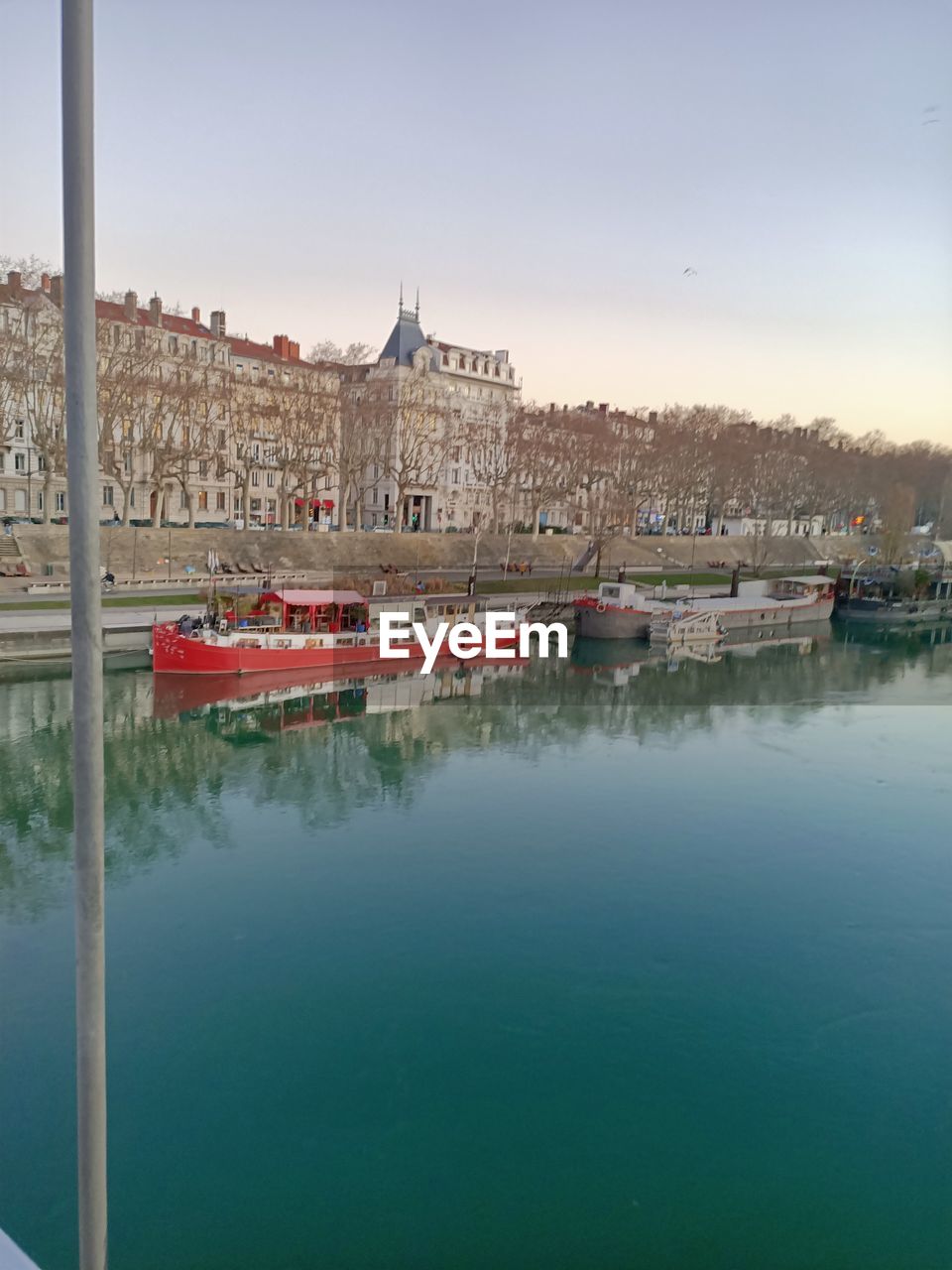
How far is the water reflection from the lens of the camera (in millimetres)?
17641

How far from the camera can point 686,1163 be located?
30.1ft

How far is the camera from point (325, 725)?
25859 mm

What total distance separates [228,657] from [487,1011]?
69.0ft

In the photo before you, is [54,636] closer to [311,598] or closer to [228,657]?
[228,657]

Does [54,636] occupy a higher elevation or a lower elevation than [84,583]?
lower

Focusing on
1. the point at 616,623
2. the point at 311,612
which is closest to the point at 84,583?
the point at 311,612

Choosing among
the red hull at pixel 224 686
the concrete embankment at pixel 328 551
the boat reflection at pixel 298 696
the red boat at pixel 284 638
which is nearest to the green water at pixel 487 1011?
the boat reflection at pixel 298 696

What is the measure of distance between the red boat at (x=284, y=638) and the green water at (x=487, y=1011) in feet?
23.8

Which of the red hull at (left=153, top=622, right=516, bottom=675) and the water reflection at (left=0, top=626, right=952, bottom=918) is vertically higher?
the red hull at (left=153, top=622, right=516, bottom=675)

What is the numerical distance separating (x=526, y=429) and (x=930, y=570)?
30424 millimetres

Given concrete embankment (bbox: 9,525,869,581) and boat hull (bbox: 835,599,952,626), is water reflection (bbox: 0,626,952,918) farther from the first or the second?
boat hull (bbox: 835,599,952,626)

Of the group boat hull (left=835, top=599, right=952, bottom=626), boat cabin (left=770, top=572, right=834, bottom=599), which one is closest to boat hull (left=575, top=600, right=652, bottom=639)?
boat cabin (left=770, top=572, right=834, bottom=599)

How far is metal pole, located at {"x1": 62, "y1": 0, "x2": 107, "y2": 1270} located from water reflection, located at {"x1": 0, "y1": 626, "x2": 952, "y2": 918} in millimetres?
11174

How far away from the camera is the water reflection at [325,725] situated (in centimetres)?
1764
